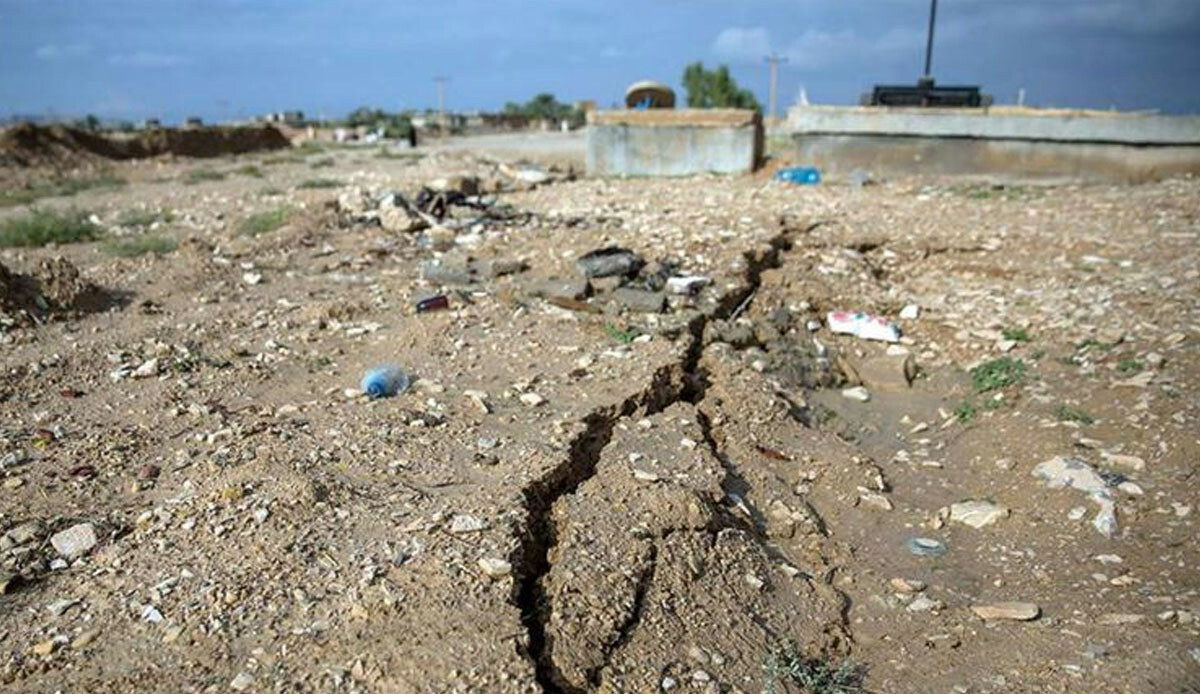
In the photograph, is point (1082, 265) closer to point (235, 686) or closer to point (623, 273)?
point (623, 273)

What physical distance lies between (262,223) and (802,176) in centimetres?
576

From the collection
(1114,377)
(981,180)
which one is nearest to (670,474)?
(1114,377)

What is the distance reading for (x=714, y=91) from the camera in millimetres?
27531

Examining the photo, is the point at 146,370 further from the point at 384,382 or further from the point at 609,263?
the point at 609,263

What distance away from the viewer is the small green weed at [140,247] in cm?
602

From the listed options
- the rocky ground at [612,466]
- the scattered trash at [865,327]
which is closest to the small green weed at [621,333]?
the rocky ground at [612,466]

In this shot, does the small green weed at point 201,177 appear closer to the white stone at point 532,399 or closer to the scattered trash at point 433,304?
the scattered trash at point 433,304

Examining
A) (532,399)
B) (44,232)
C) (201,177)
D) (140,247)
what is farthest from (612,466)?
(201,177)

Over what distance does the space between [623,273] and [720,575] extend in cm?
277

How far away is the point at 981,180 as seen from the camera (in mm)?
8555

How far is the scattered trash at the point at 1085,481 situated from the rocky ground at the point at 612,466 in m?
0.02

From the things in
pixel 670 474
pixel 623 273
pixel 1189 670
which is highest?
pixel 623 273

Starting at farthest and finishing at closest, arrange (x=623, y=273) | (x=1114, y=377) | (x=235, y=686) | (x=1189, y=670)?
(x=623, y=273) → (x=1114, y=377) → (x=1189, y=670) → (x=235, y=686)

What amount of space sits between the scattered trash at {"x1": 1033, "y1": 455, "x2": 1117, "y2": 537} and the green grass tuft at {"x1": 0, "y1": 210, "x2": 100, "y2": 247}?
759cm
